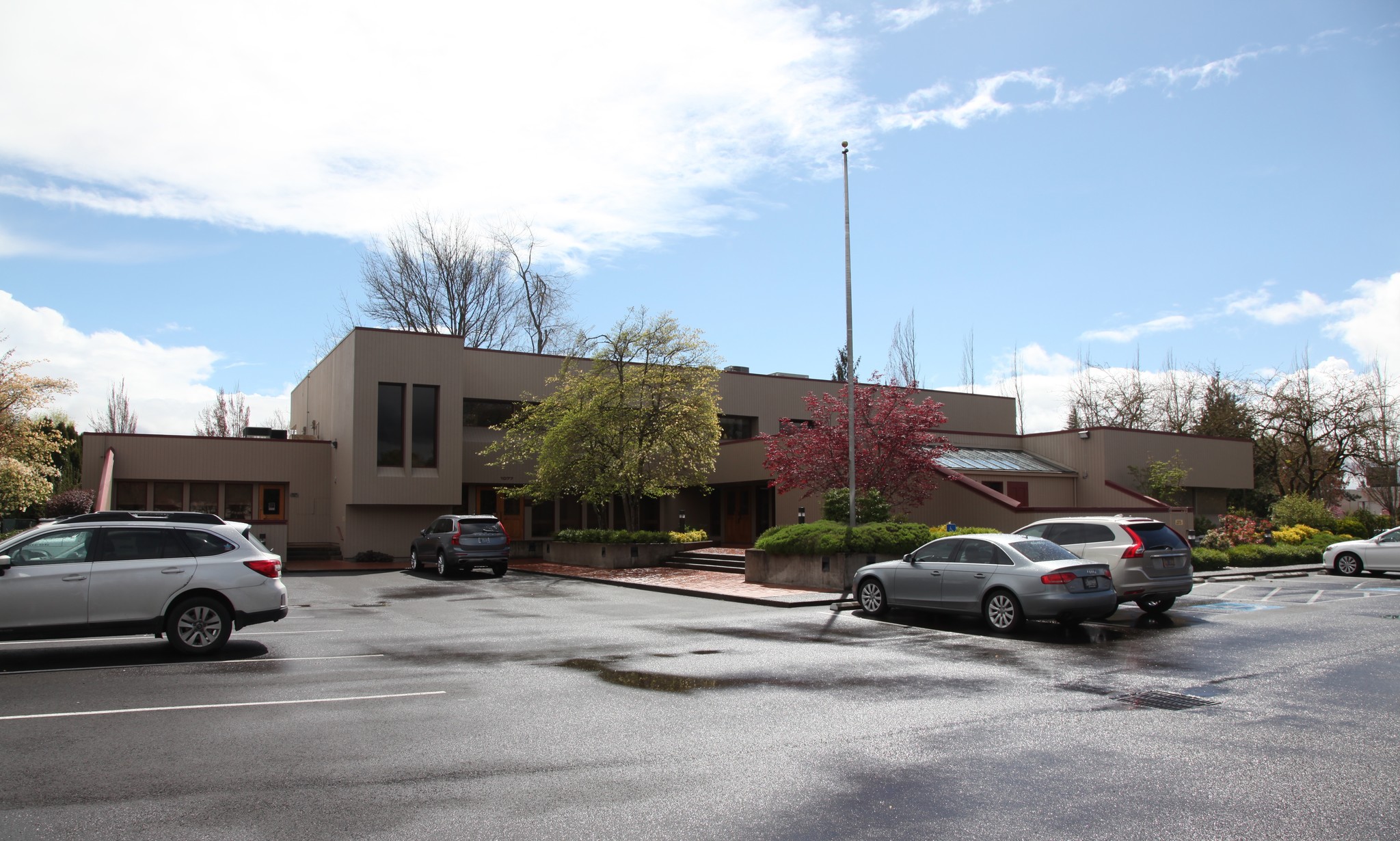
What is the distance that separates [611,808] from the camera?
5543 mm

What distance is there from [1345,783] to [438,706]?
671 centimetres

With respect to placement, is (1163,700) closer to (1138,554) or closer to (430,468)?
(1138,554)

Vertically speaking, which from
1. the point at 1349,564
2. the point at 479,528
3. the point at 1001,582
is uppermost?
the point at 479,528

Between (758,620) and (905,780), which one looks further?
(758,620)

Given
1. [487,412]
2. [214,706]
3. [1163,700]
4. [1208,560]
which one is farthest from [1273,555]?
[214,706]

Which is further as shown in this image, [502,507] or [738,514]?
[502,507]

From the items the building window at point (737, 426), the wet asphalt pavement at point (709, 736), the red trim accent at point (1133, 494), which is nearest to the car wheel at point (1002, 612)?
the wet asphalt pavement at point (709, 736)

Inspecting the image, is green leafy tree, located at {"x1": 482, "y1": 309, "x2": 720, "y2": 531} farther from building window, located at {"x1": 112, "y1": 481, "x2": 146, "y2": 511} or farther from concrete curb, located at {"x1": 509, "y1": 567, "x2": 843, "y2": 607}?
building window, located at {"x1": 112, "y1": 481, "x2": 146, "y2": 511}

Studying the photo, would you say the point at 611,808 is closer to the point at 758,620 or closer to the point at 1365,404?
the point at 758,620

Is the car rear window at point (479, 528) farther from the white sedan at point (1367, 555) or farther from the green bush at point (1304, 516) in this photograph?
the green bush at point (1304, 516)

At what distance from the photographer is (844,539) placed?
64.3ft

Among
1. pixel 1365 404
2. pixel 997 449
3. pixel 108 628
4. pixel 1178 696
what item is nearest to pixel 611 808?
pixel 1178 696

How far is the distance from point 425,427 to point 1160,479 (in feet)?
77.1

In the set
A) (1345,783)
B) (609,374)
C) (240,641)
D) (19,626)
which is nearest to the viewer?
(1345,783)
